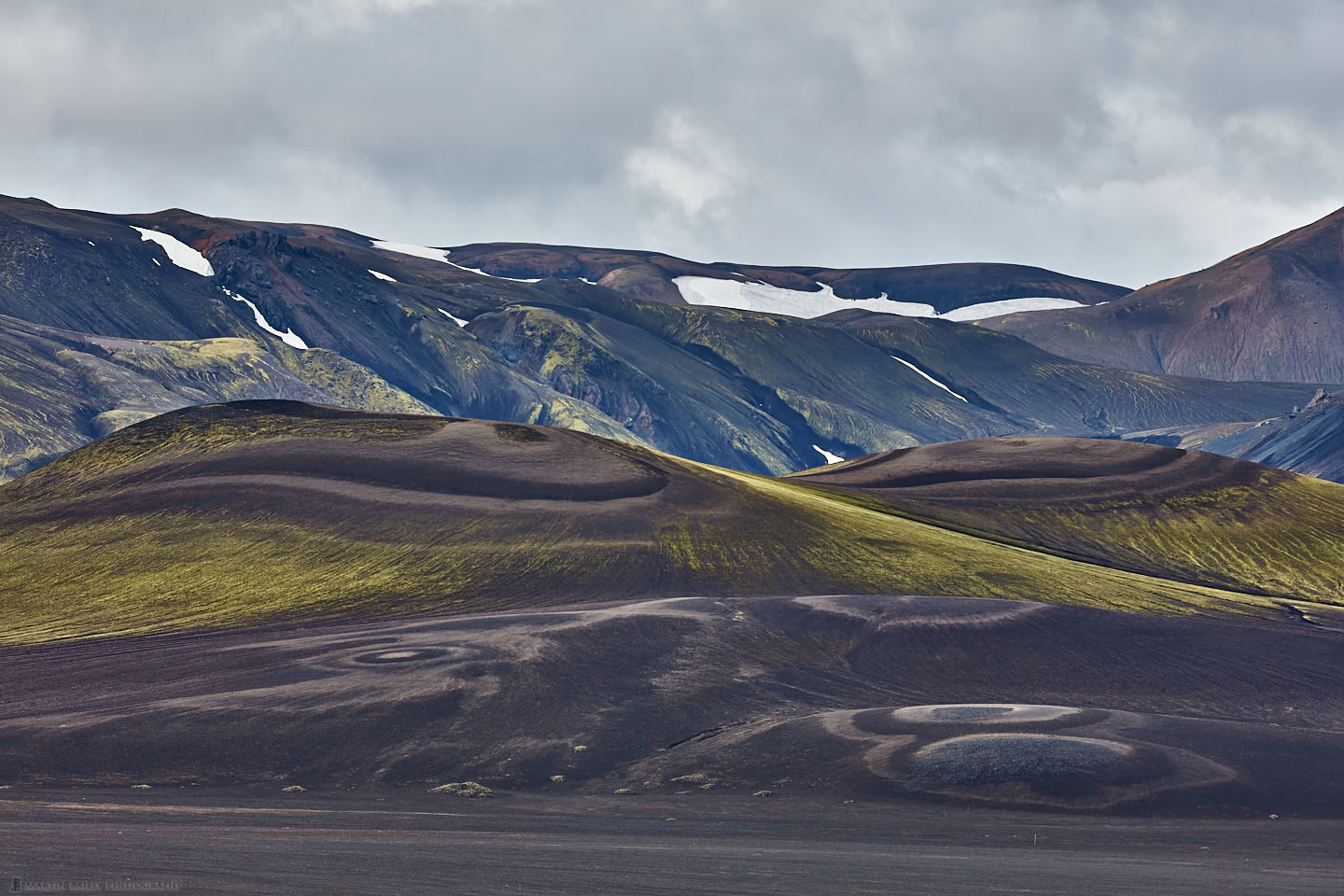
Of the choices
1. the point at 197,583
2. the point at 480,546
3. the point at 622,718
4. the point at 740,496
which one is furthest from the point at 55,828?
the point at 740,496

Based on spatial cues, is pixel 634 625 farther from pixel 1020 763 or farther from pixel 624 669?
pixel 1020 763

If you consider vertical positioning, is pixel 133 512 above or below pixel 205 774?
above

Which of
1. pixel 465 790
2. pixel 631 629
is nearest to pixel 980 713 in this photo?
pixel 631 629

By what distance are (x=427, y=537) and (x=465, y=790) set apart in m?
58.4

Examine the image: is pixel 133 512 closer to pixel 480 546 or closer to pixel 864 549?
pixel 480 546

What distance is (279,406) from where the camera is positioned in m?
152

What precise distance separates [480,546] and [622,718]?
149ft

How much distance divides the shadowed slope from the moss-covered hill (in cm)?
171

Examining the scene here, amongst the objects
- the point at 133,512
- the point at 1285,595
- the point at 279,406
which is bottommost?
the point at 1285,595

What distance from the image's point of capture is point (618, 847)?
157 ft

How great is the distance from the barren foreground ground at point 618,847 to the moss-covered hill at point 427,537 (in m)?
43.1

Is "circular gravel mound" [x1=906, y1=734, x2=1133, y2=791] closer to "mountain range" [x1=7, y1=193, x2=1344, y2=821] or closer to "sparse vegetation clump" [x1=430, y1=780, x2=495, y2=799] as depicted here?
"mountain range" [x1=7, y1=193, x2=1344, y2=821]

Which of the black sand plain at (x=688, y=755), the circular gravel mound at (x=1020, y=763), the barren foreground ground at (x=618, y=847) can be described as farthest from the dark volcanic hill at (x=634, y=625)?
the barren foreground ground at (x=618, y=847)

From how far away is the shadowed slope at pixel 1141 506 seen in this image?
144125mm
